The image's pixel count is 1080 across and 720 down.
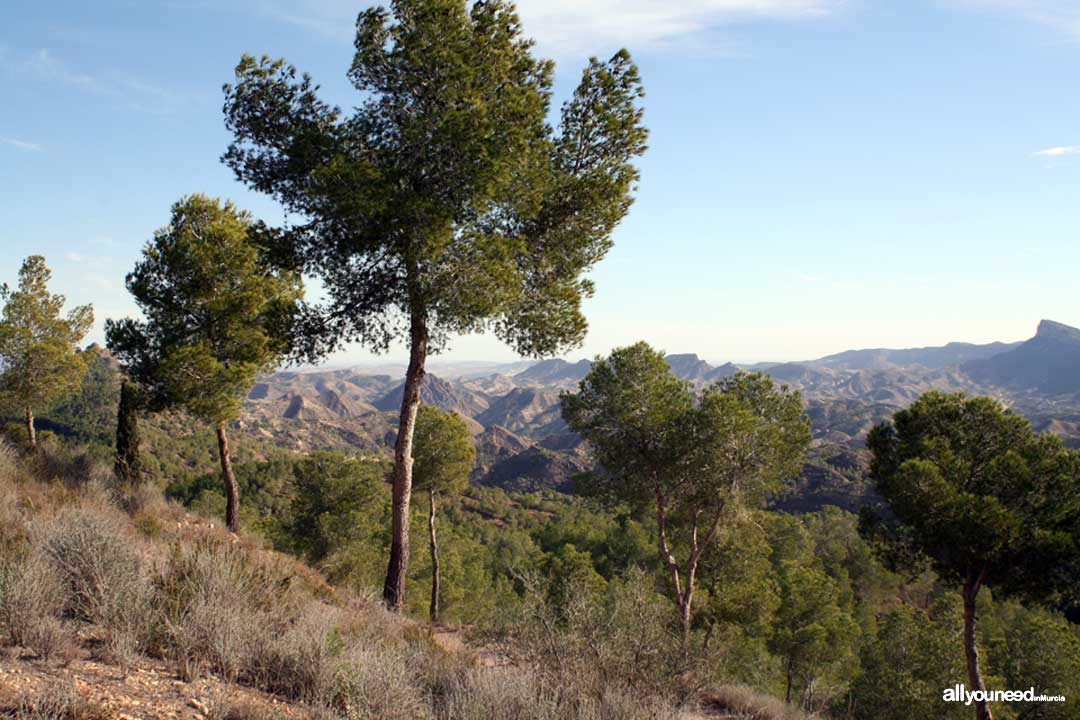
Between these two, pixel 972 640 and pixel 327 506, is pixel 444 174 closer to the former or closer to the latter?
pixel 972 640

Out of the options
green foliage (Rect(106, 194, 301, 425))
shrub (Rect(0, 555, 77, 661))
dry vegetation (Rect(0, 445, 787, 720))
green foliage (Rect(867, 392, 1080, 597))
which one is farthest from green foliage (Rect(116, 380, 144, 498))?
green foliage (Rect(867, 392, 1080, 597))

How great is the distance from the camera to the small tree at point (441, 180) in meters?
8.06

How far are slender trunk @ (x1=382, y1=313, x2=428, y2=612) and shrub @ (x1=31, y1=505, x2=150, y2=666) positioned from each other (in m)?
4.44

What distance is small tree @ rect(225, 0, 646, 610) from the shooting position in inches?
317

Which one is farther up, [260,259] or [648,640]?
[260,259]

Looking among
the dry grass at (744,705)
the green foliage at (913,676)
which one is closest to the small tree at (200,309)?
the dry grass at (744,705)

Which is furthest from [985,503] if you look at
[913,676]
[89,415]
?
[89,415]

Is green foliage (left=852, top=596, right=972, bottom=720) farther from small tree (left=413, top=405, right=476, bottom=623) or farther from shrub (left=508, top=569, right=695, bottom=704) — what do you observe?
shrub (left=508, top=569, right=695, bottom=704)

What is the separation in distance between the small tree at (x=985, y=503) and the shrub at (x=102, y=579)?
1385 cm

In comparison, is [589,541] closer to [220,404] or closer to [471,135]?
[220,404]

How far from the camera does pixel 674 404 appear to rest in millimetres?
16547

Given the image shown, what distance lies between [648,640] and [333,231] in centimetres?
790

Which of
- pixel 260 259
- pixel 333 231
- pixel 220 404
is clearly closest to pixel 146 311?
pixel 220 404

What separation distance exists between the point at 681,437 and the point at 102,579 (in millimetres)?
13930
